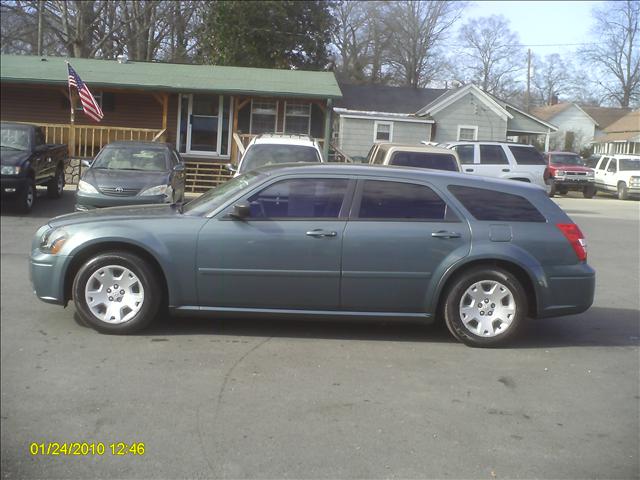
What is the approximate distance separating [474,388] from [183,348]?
231 cm

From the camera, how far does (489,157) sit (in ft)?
65.7

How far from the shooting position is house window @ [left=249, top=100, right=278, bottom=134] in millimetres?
23516

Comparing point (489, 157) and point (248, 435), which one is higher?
point (489, 157)

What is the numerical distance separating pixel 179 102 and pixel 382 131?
9.35 metres

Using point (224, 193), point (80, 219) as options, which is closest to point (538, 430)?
point (224, 193)

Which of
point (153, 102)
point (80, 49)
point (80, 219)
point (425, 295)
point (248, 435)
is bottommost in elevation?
point (248, 435)

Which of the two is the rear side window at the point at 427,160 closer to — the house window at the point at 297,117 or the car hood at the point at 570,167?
the house window at the point at 297,117

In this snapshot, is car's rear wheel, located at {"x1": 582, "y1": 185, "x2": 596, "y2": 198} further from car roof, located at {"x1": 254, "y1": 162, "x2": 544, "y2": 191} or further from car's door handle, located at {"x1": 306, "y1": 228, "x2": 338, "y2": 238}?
car's door handle, located at {"x1": 306, "y1": 228, "x2": 338, "y2": 238}

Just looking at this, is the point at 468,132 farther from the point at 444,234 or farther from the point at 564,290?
the point at 444,234

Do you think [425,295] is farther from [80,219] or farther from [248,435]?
[80,219]

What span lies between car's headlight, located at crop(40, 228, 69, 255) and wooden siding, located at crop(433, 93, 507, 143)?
81.1 ft

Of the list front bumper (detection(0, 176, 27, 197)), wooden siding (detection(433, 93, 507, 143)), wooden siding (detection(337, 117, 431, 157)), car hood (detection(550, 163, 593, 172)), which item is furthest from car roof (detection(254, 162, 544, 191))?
wooden siding (detection(433, 93, 507, 143))

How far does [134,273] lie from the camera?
581cm

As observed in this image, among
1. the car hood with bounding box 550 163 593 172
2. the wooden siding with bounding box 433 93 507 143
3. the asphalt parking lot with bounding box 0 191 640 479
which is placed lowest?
the asphalt parking lot with bounding box 0 191 640 479
